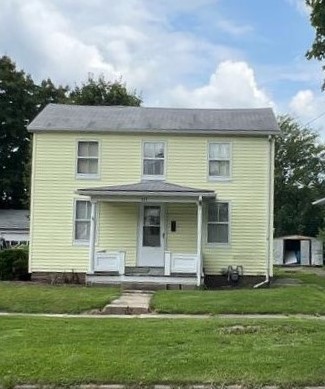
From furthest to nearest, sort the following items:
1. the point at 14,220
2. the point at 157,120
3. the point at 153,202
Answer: the point at 14,220 → the point at 157,120 → the point at 153,202

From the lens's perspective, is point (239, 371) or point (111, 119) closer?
point (239, 371)

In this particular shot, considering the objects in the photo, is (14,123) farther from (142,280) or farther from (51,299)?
(51,299)

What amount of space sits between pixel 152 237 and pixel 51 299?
686 cm

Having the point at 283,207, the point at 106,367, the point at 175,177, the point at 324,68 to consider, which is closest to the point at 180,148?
the point at 175,177

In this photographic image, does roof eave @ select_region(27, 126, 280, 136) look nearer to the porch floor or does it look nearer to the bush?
the bush

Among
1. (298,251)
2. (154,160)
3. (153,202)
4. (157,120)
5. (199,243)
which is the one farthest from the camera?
(298,251)

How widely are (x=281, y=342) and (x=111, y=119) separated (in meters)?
15.1

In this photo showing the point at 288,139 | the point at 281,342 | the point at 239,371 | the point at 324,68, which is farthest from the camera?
the point at 288,139

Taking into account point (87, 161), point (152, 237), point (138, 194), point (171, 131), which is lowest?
point (152, 237)

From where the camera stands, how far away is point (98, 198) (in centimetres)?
2036

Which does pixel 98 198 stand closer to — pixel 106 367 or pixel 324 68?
pixel 324 68

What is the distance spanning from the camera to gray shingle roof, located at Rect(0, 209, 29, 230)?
4088 cm

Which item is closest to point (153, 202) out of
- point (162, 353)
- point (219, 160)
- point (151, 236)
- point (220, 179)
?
point (151, 236)

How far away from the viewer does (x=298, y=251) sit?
153 feet
